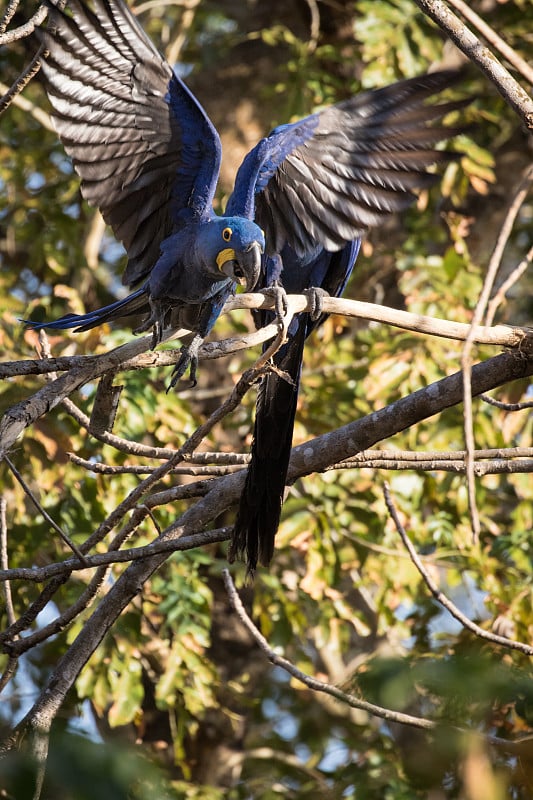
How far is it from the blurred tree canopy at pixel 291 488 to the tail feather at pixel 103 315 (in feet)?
0.90

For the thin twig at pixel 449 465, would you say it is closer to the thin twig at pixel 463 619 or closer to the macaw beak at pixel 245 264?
the thin twig at pixel 463 619

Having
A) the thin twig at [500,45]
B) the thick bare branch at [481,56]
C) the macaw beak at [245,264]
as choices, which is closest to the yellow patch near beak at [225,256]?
the macaw beak at [245,264]

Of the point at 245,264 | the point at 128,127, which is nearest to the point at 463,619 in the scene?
the point at 245,264

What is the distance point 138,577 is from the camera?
2.66m

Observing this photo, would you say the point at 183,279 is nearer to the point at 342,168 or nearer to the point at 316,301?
the point at 316,301

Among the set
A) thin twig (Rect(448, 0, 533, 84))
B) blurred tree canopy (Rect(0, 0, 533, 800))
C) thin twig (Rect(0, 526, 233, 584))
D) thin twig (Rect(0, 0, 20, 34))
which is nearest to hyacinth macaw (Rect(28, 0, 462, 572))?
thin twig (Rect(0, 0, 20, 34))

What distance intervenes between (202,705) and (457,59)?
14.7 feet

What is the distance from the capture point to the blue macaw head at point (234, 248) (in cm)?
297

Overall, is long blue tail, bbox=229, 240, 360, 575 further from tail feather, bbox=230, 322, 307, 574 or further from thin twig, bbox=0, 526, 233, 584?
thin twig, bbox=0, 526, 233, 584

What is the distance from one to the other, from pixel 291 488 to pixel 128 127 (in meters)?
2.01

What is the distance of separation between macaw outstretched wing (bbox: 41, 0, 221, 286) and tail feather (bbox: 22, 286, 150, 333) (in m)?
0.20

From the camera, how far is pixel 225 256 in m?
3.02

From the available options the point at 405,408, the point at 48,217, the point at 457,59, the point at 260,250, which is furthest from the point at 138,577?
the point at 457,59

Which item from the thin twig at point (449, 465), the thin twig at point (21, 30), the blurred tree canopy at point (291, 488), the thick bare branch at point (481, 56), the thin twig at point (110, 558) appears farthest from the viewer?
the blurred tree canopy at point (291, 488)
